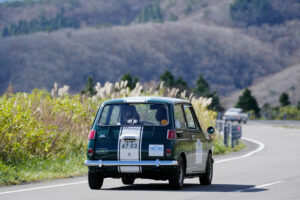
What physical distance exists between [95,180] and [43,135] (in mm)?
5758

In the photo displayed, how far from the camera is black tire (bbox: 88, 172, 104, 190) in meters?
13.2

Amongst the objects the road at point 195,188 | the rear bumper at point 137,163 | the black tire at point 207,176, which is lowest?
the road at point 195,188

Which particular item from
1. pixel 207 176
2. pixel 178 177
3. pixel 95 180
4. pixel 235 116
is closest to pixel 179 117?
pixel 178 177

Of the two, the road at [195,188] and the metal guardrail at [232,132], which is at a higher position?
the metal guardrail at [232,132]

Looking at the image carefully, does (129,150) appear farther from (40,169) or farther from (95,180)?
(40,169)

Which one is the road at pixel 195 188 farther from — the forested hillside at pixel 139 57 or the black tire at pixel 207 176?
the forested hillside at pixel 139 57

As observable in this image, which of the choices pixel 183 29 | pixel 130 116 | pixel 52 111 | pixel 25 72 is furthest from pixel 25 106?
pixel 183 29

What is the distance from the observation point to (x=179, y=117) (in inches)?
536

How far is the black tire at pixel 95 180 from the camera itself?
1316cm

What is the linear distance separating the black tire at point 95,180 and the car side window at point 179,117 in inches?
65.1

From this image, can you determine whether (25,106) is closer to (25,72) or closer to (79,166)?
(79,166)

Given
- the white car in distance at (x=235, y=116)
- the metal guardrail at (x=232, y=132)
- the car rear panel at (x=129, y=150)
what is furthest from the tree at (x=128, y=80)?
the car rear panel at (x=129, y=150)

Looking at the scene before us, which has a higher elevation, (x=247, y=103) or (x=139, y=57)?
(x=139, y=57)

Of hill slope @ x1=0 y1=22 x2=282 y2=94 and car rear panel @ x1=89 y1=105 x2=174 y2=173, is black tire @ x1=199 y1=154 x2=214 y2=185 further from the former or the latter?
hill slope @ x1=0 y1=22 x2=282 y2=94
